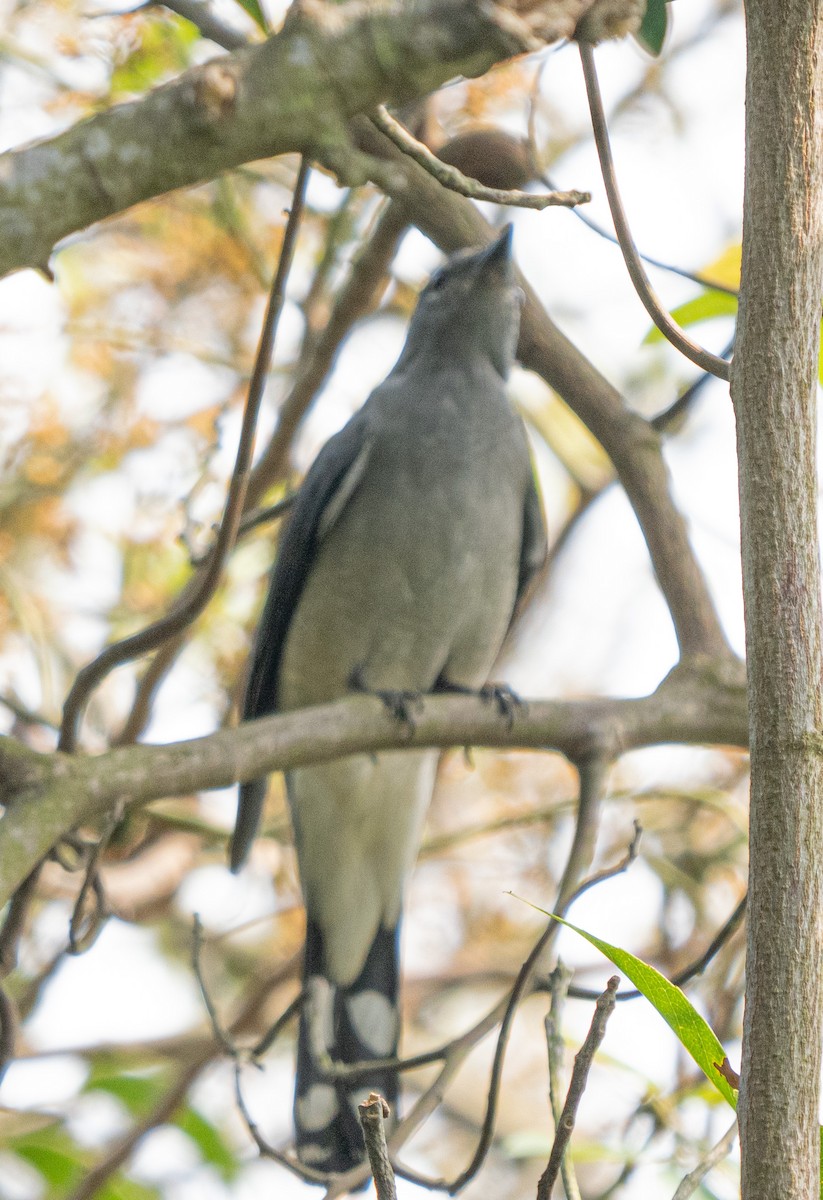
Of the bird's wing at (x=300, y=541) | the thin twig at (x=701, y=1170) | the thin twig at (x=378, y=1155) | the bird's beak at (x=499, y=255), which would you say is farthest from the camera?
the bird's wing at (x=300, y=541)

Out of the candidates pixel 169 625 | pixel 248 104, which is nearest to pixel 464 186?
pixel 248 104

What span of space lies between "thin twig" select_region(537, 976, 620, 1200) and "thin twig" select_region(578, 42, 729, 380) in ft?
2.82

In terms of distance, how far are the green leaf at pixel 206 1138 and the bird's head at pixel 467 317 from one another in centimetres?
267

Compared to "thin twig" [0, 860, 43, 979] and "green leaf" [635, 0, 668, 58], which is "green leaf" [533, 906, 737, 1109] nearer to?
"green leaf" [635, 0, 668, 58]

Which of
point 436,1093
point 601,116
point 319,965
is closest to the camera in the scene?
point 601,116

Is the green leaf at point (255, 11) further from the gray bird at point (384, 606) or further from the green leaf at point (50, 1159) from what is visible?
the green leaf at point (50, 1159)

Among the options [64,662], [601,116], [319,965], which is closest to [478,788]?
[319,965]

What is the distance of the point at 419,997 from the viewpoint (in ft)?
18.1

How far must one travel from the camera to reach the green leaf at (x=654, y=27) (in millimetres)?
2197

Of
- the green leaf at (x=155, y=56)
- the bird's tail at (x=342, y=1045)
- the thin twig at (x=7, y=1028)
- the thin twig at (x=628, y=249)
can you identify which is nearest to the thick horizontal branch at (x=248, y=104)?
the thin twig at (x=628, y=249)

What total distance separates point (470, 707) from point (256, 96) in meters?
1.89

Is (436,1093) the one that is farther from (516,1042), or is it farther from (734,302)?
(516,1042)

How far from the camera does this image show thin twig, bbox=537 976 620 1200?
1.25m

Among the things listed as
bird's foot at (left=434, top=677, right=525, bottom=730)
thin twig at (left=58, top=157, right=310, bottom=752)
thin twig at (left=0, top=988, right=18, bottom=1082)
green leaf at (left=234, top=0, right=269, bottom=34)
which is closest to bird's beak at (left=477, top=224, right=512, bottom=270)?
bird's foot at (left=434, top=677, right=525, bottom=730)
